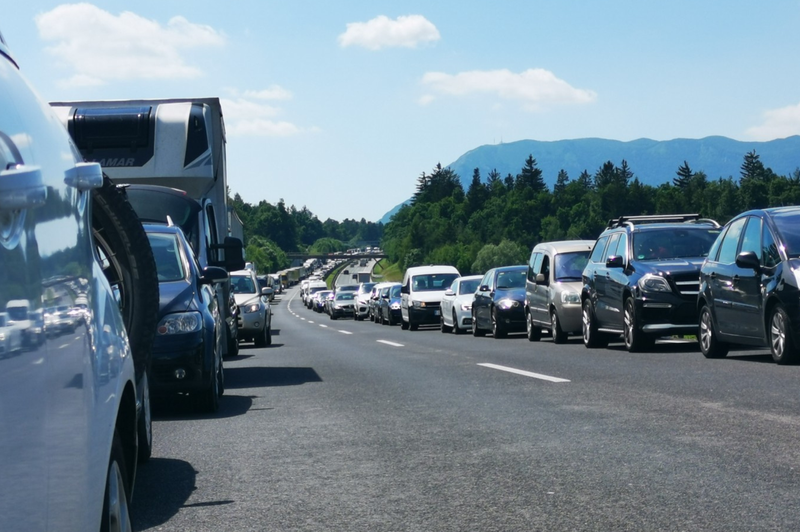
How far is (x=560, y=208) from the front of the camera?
196m

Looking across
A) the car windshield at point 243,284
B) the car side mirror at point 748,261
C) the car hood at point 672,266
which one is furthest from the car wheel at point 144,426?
the car windshield at point 243,284

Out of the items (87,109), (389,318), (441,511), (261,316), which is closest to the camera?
(441,511)

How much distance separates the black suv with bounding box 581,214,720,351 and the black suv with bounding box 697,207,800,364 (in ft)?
3.91

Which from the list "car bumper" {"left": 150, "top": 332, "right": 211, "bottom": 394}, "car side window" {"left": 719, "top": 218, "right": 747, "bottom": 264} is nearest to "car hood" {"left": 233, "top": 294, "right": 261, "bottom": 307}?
"car side window" {"left": 719, "top": 218, "right": 747, "bottom": 264}

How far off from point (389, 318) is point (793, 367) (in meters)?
28.6

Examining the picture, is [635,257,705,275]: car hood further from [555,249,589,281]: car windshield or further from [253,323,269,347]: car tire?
[253,323,269,347]: car tire

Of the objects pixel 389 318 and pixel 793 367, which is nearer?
pixel 793 367

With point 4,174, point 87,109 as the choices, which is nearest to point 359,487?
point 4,174

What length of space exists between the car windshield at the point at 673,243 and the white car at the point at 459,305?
36.6 ft

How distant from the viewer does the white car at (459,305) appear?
88.7 ft

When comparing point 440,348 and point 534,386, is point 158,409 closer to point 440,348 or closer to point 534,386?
point 534,386

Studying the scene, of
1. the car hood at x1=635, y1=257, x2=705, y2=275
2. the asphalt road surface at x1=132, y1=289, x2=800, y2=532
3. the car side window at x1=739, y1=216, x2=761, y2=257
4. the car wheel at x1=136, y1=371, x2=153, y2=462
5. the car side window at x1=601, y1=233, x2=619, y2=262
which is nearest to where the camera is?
the asphalt road surface at x1=132, y1=289, x2=800, y2=532

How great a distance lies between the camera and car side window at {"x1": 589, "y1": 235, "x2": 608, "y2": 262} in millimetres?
17047

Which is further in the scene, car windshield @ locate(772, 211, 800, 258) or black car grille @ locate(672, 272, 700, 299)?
black car grille @ locate(672, 272, 700, 299)
